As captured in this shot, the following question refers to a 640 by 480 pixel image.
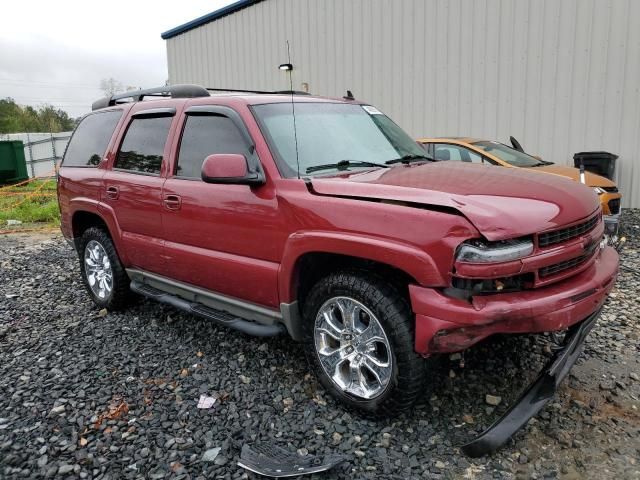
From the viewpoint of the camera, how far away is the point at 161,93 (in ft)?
14.5

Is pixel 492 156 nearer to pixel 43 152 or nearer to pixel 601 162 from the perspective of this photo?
pixel 601 162

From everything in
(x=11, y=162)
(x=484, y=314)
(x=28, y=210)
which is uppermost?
(x=11, y=162)

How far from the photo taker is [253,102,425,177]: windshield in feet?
10.7

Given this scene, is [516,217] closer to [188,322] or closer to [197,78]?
[188,322]

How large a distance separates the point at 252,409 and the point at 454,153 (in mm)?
5808

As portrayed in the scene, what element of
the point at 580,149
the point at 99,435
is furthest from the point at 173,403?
the point at 580,149

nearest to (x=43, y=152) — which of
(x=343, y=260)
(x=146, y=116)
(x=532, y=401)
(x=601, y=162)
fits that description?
(x=146, y=116)

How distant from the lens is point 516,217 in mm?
2410

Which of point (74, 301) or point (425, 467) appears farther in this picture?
point (74, 301)

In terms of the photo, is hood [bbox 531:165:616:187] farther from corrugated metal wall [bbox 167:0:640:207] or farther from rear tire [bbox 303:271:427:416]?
rear tire [bbox 303:271:427:416]

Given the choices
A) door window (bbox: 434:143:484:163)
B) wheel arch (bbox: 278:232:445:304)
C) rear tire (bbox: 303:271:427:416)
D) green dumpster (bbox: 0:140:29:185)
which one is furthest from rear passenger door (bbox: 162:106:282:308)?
green dumpster (bbox: 0:140:29:185)

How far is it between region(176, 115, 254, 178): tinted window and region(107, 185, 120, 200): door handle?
2.80 feet

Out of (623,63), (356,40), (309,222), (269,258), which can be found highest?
(356,40)

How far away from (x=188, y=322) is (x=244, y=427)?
1795mm
